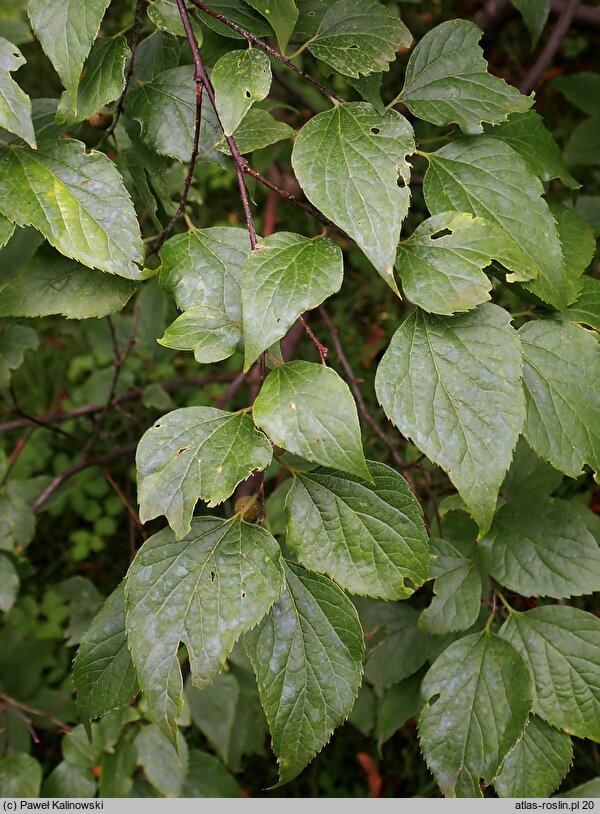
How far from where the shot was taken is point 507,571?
107cm

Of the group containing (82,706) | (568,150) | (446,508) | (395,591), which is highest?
(568,150)

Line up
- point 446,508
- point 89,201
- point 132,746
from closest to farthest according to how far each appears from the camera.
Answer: point 89,201 < point 446,508 < point 132,746

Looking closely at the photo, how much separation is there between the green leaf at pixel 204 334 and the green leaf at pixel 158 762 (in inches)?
36.7

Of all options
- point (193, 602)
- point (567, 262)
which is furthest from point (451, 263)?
point (193, 602)

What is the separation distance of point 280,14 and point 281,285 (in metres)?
0.34

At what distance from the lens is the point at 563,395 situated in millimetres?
875

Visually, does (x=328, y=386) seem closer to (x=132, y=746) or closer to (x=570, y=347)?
(x=570, y=347)

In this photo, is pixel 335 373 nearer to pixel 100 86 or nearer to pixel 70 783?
pixel 100 86

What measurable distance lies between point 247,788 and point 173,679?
1475 millimetres

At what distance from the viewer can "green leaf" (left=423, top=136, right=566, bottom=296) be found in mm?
845

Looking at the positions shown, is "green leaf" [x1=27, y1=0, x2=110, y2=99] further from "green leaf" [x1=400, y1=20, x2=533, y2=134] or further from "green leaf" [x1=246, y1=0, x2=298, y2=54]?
→ "green leaf" [x1=400, y1=20, x2=533, y2=134]

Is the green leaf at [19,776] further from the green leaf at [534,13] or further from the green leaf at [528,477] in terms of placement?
the green leaf at [534,13]

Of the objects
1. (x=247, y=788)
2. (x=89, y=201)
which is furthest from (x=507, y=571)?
(x=247, y=788)

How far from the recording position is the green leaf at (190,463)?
0.73m
